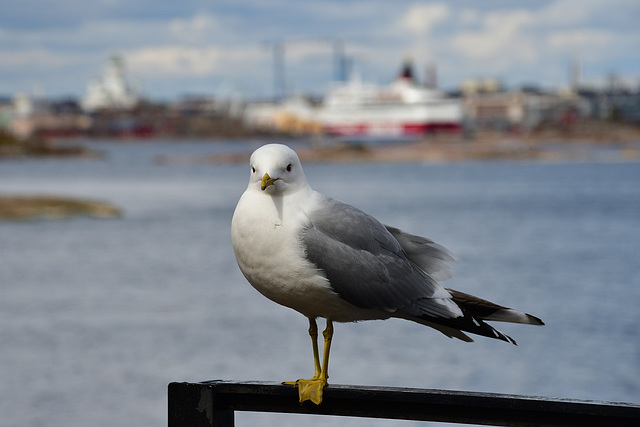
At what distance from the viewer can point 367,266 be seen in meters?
1.93

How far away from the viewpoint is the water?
1062 centimetres

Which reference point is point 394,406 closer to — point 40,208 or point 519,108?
point 40,208

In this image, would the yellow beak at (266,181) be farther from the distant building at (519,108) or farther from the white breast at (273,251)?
the distant building at (519,108)

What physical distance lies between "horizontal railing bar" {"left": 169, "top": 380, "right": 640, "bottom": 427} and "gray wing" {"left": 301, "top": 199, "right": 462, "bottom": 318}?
24 centimetres

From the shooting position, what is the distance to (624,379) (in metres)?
10.9

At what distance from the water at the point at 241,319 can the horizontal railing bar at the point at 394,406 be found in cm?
760

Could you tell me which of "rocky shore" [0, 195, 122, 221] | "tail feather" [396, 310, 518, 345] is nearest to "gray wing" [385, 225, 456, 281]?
"tail feather" [396, 310, 518, 345]

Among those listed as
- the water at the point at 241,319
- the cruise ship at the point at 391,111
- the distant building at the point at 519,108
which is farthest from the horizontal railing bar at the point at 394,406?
the distant building at the point at 519,108

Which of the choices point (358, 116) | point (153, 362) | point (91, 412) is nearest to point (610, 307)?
point (153, 362)

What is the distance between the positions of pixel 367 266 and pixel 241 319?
13156mm

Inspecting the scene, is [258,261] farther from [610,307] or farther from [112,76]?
[112,76]

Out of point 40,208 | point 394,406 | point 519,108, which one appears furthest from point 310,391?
point 519,108

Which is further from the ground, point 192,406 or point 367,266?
point 367,266

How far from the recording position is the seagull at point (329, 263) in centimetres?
175
